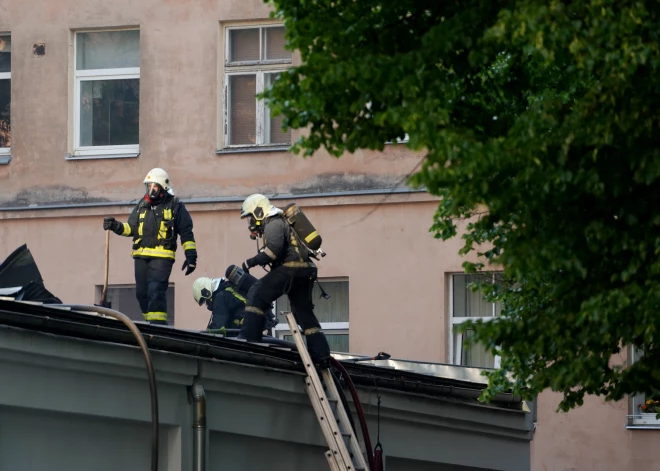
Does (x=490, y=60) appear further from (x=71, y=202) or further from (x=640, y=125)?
(x=71, y=202)

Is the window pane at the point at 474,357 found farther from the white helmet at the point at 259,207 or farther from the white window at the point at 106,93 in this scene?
the white helmet at the point at 259,207

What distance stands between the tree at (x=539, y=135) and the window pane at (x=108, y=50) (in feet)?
46.4

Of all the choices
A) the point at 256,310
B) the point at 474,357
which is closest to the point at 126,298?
the point at 474,357

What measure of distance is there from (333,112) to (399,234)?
12.8 meters

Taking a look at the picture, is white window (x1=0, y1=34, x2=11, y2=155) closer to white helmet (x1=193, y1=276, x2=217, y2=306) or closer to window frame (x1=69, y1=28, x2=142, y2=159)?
window frame (x1=69, y1=28, x2=142, y2=159)

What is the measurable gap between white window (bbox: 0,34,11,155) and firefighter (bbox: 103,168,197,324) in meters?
8.01

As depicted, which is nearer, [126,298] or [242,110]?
[242,110]

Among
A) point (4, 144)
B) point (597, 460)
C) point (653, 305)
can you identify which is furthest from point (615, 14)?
point (4, 144)

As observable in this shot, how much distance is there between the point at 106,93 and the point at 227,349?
12019mm

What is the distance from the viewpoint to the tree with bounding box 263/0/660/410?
899cm

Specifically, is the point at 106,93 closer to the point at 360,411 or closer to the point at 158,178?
the point at 158,178

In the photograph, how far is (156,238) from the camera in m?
16.9

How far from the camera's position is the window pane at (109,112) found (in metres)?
24.1

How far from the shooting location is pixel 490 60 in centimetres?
1008
